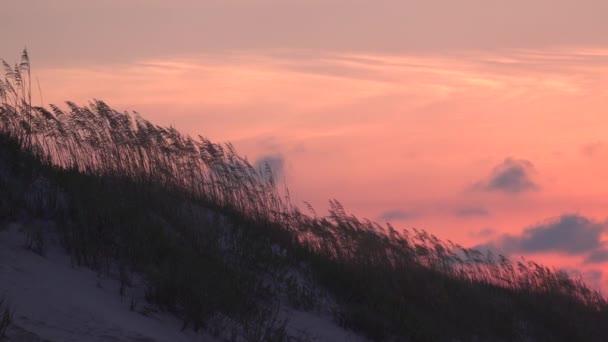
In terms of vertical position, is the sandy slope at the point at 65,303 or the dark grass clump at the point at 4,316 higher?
the dark grass clump at the point at 4,316

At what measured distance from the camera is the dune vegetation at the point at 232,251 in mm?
7621

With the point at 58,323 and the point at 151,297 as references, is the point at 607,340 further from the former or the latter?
the point at 58,323

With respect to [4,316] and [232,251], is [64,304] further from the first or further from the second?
[232,251]

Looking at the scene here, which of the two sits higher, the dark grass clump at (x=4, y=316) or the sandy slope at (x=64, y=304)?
the dark grass clump at (x=4, y=316)

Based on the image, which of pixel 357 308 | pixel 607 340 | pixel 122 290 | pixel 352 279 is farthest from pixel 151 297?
pixel 607 340

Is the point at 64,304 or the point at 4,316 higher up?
the point at 4,316

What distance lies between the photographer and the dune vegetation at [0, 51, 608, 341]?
7.62 meters

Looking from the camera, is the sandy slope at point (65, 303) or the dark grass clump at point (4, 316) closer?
the dark grass clump at point (4, 316)

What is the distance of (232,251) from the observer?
9578 mm

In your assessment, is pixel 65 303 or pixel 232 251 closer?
pixel 65 303

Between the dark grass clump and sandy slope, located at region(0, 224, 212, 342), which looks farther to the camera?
sandy slope, located at region(0, 224, 212, 342)

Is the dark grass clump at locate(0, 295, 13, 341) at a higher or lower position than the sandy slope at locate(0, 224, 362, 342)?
higher

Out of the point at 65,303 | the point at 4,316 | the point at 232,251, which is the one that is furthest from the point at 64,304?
the point at 232,251

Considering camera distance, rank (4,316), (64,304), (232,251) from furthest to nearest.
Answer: (232,251) < (64,304) < (4,316)
